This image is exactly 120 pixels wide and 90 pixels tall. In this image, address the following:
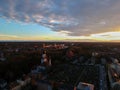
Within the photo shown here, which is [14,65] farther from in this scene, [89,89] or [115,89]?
[89,89]

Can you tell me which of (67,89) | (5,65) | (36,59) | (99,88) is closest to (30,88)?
(67,89)

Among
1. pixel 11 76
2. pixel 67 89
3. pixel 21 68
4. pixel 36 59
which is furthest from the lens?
pixel 36 59

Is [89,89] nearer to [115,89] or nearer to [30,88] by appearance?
[115,89]

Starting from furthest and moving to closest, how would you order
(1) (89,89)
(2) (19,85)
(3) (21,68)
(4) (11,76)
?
(3) (21,68)
(4) (11,76)
(2) (19,85)
(1) (89,89)

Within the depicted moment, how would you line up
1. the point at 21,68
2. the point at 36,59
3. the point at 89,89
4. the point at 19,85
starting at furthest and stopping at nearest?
the point at 36,59, the point at 21,68, the point at 19,85, the point at 89,89

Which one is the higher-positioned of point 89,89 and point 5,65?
point 89,89

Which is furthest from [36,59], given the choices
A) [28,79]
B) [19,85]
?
[19,85]

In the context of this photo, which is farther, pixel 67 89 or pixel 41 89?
pixel 41 89

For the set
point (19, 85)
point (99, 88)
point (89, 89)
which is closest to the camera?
point (89, 89)

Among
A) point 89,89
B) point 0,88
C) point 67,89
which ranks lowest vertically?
point 0,88
